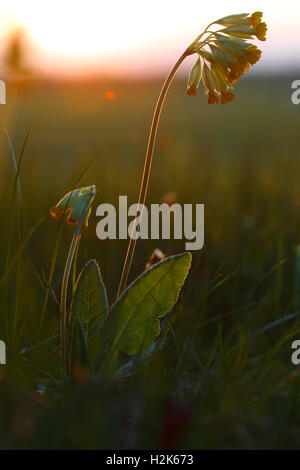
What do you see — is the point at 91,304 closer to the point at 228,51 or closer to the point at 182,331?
the point at 182,331

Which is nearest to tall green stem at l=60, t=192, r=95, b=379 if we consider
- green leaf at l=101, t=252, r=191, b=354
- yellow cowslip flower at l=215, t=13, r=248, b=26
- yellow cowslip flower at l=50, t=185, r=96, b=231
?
yellow cowslip flower at l=50, t=185, r=96, b=231

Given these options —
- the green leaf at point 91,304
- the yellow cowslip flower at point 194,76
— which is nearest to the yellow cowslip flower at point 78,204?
the green leaf at point 91,304

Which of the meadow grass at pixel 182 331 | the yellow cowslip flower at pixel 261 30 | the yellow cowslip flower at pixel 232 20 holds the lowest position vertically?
the meadow grass at pixel 182 331

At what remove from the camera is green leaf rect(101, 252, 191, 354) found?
6.28 feet

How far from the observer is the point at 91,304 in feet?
6.54

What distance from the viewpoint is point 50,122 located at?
13.2 meters

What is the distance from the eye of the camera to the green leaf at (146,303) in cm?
191

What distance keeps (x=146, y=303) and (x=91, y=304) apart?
0.63 feet

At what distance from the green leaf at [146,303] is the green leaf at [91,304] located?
0.17 ft

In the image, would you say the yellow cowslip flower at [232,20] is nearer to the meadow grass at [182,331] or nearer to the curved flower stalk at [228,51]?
the curved flower stalk at [228,51]

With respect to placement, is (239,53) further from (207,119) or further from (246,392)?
(207,119)
